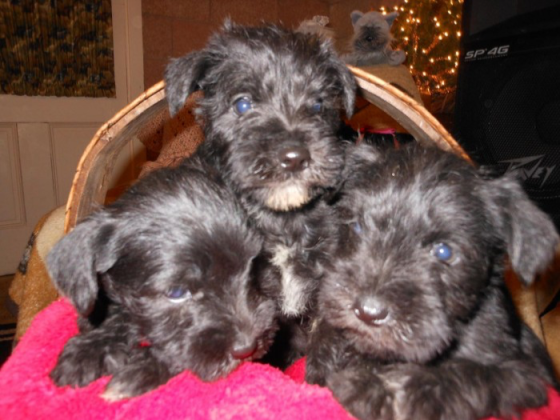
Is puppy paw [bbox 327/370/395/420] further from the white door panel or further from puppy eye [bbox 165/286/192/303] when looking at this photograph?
the white door panel

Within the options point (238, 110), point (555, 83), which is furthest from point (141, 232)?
point (555, 83)

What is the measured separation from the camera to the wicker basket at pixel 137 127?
8.82 ft

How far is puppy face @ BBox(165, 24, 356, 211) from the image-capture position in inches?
84.1

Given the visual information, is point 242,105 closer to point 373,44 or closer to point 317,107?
point 317,107

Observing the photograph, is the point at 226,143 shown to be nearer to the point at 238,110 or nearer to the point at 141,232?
the point at 238,110

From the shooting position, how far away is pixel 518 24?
372 centimetres

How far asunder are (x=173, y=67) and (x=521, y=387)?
92.7 inches

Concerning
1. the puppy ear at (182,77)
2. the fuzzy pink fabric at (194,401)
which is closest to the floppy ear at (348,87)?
the puppy ear at (182,77)

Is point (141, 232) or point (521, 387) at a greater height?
point (141, 232)

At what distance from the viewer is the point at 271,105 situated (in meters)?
2.47

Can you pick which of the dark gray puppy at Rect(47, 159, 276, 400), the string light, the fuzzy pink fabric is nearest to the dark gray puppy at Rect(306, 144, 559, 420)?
the fuzzy pink fabric

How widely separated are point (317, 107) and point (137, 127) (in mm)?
1205

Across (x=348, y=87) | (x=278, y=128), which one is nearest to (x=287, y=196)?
(x=278, y=128)

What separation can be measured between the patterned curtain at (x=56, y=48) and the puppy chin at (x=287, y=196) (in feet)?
22.2
